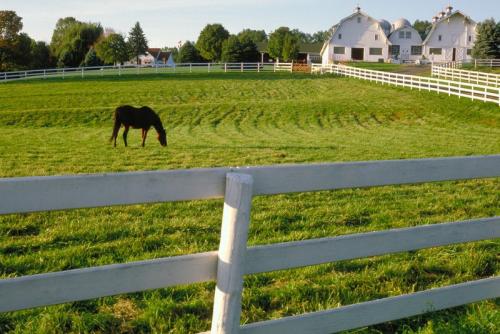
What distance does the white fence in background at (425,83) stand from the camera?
1143 inches

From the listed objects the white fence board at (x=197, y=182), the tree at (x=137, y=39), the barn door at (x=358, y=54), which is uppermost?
the tree at (x=137, y=39)

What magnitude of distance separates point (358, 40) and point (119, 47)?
32255 millimetres

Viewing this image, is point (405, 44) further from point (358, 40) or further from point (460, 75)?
point (460, 75)

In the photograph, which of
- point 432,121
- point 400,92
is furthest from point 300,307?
point 400,92

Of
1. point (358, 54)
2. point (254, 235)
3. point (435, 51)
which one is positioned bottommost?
point (254, 235)

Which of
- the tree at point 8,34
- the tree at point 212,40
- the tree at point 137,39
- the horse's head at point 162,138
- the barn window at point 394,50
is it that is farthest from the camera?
the tree at point 137,39

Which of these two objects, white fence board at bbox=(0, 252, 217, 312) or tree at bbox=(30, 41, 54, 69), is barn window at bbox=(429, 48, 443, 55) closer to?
tree at bbox=(30, 41, 54, 69)

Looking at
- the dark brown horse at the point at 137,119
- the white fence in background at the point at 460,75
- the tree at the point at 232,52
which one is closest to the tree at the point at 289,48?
the tree at the point at 232,52

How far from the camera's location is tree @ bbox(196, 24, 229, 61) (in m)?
77.6

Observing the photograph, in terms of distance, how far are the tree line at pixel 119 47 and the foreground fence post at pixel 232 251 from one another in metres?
63.8

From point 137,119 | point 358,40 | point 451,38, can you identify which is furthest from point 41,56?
point 137,119

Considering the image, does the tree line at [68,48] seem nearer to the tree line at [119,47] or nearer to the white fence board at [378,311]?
the tree line at [119,47]

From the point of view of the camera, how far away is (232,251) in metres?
2.73

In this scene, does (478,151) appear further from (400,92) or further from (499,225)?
(400,92)
